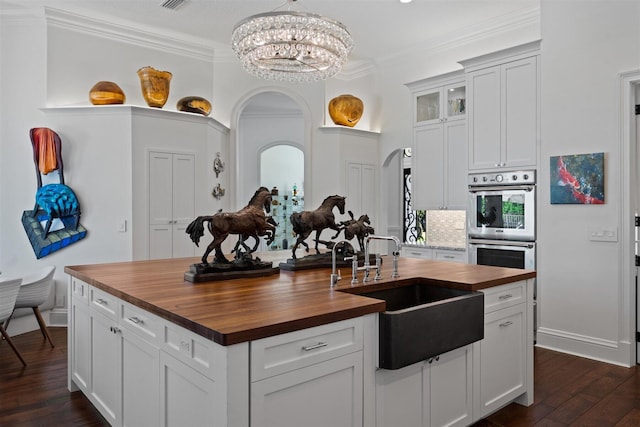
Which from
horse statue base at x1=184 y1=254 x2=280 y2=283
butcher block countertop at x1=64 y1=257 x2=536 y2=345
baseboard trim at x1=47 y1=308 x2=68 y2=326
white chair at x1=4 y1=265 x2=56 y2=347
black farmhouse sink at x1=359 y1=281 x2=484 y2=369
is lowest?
baseboard trim at x1=47 y1=308 x2=68 y2=326

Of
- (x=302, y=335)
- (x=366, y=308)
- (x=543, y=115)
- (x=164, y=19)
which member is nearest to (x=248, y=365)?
(x=302, y=335)

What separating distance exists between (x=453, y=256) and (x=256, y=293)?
11.3 feet

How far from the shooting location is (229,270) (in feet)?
8.89

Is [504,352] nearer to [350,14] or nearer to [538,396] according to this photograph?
[538,396]

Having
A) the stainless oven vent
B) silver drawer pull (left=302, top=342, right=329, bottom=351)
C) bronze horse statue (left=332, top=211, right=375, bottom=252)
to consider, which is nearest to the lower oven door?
bronze horse statue (left=332, top=211, right=375, bottom=252)

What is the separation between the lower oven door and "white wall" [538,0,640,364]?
4.0 inches

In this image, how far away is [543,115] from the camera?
4230 mm

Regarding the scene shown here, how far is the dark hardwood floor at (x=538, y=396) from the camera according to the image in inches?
109

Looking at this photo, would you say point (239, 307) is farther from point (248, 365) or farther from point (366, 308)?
point (366, 308)

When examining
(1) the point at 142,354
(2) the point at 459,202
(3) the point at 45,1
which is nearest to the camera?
(1) the point at 142,354

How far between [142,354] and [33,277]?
305 centimetres

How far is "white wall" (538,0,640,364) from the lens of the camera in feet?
12.4

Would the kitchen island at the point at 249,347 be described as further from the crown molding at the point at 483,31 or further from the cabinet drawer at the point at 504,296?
the crown molding at the point at 483,31

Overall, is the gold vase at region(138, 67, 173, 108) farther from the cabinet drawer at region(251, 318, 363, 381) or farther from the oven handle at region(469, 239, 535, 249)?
the cabinet drawer at region(251, 318, 363, 381)
